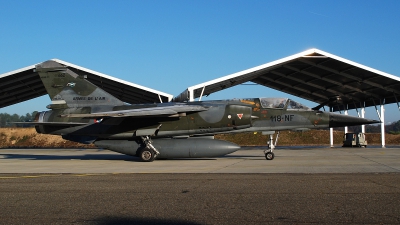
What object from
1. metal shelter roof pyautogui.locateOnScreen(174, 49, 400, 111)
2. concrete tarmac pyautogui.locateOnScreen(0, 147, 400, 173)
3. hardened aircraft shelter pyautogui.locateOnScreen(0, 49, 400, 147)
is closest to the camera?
concrete tarmac pyautogui.locateOnScreen(0, 147, 400, 173)

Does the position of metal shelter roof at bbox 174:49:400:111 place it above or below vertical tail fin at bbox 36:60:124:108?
above

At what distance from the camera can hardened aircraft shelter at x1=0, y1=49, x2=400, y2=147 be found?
2539 cm

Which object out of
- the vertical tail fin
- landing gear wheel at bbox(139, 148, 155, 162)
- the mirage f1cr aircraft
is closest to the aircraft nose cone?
the mirage f1cr aircraft

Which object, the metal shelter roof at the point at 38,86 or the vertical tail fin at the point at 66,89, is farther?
the metal shelter roof at the point at 38,86

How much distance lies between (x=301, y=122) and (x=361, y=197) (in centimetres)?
1097

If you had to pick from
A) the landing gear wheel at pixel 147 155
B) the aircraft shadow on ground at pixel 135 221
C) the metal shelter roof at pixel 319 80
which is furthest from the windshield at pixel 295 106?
the aircraft shadow on ground at pixel 135 221

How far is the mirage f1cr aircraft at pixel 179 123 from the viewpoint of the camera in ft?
58.1

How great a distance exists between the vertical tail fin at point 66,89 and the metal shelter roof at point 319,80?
7.13m

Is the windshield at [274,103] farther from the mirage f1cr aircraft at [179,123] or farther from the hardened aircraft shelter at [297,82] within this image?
the hardened aircraft shelter at [297,82]

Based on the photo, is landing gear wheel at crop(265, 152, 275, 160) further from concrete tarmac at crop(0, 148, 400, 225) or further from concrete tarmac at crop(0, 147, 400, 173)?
concrete tarmac at crop(0, 148, 400, 225)

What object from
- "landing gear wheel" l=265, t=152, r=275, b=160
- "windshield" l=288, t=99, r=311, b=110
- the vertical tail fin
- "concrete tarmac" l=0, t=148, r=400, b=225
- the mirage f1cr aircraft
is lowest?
"concrete tarmac" l=0, t=148, r=400, b=225

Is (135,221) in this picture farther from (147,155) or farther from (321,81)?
(321,81)

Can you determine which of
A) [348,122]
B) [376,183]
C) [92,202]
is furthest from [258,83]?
[92,202]

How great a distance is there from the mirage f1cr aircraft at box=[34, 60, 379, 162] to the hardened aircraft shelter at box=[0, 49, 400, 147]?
16.3 ft
